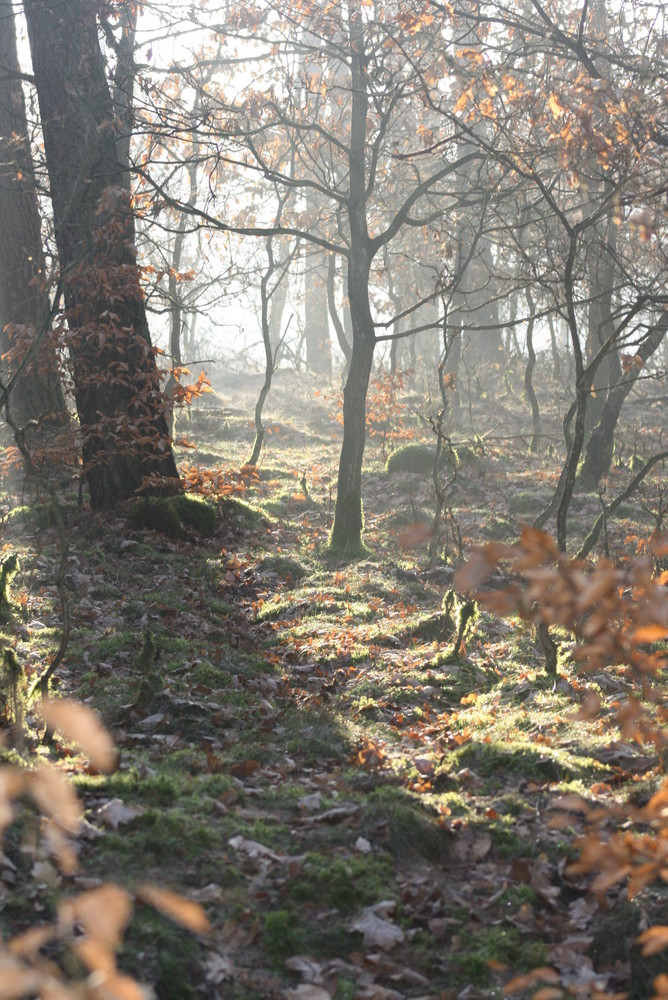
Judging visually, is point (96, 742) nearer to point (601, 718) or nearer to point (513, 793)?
point (513, 793)

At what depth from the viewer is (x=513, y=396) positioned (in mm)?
21984

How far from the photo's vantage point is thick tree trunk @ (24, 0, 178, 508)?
9000 millimetres

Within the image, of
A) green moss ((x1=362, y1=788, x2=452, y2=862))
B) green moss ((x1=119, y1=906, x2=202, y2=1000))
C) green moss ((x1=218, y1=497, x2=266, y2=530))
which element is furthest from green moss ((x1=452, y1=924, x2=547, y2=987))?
green moss ((x1=218, y1=497, x2=266, y2=530))

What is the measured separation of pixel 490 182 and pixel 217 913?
8183 mm

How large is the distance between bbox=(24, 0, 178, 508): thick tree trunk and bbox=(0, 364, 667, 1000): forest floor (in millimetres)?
764

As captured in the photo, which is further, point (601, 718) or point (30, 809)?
point (601, 718)

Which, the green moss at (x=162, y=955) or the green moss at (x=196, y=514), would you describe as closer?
the green moss at (x=162, y=955)

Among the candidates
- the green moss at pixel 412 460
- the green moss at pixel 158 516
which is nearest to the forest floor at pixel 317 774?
the green moss at pixel 158 516

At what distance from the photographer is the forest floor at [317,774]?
2.92 meters

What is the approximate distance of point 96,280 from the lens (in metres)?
8.96

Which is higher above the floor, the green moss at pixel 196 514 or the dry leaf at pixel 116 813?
the green moss at pixel 196 514

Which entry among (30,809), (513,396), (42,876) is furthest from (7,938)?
(513,396)

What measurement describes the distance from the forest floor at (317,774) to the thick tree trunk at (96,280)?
76 centimetres

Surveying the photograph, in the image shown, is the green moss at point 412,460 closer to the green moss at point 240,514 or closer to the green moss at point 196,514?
the green moss at point 240,514
